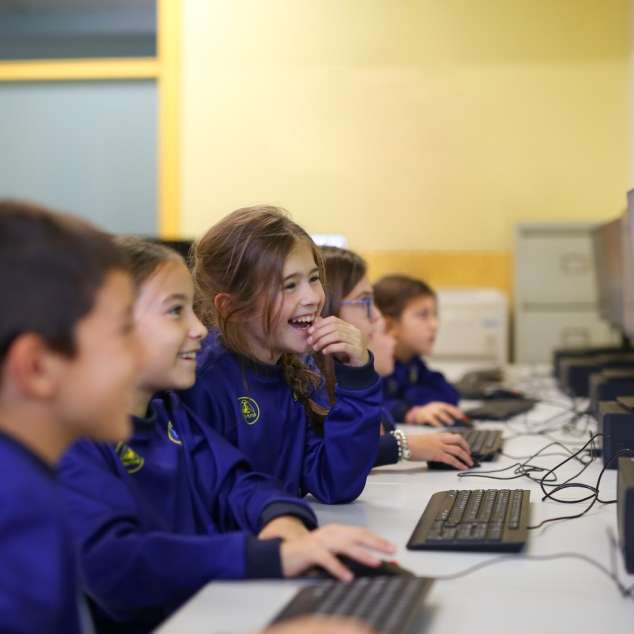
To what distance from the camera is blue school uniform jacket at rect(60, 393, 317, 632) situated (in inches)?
45.4

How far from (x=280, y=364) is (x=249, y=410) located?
5.3 inches

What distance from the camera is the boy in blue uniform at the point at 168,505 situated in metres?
1.15

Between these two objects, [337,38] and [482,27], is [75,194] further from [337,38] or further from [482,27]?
[482,27]

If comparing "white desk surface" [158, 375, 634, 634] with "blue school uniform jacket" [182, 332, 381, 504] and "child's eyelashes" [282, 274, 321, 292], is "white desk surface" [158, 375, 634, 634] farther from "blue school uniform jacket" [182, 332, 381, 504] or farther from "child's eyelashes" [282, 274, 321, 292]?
"child's eyelashes" [282, 274, 321, 292]

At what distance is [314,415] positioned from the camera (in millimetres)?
1808

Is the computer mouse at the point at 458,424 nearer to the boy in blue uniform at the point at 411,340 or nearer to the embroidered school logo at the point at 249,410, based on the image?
the boy in blue uniform at the point at 411,340

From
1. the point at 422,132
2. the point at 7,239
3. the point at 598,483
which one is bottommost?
the point at 598,483

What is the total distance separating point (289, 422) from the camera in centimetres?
178

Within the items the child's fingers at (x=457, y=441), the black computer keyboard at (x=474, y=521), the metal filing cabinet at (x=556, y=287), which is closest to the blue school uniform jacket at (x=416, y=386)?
the child's fingers at (x=457, y=441)

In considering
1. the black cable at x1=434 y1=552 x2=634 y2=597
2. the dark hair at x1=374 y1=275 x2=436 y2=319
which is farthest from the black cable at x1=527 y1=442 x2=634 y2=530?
the dark hair at x1=374 y1=275 x2=436 y2=319

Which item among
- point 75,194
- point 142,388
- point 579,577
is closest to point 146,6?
point 75,194

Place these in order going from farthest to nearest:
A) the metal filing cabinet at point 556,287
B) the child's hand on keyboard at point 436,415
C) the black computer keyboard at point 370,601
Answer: the metal filing cabinet at point 556,287, the child's hand on keyboard at point 436,415, the black computer keyboard at point 370,601

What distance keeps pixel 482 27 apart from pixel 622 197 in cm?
105

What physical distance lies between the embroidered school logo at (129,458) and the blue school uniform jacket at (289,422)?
1.07ft
